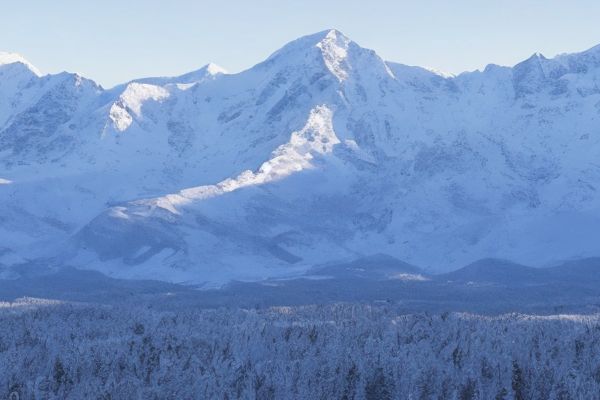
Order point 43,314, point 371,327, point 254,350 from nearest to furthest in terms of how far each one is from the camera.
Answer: point 254,350
point 371,327
point 43,314

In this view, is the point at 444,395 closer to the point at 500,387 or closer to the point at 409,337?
the point at 500,387

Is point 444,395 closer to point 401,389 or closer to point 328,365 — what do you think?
point 401,389

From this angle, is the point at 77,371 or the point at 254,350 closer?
the point at 77,371

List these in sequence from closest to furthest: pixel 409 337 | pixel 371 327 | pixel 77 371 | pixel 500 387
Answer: pixel 500 387
pixel 77 371
pixel 409 337
pixel 371 327

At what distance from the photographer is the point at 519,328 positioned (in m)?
118

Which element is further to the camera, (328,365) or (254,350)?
(254,350)

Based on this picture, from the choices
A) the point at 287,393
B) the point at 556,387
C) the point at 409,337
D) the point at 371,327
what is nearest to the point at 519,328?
the point at 371,327

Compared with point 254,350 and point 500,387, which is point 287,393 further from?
point 254,350

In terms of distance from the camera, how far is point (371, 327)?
113750 millimetres

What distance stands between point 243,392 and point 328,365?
917cm

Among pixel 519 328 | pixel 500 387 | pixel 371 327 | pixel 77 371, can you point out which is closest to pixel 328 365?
pixel 500 387

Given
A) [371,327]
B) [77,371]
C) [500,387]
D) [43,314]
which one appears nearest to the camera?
[500,387]

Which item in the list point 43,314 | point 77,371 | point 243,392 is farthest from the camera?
point 43,314

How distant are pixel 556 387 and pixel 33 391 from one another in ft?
101
